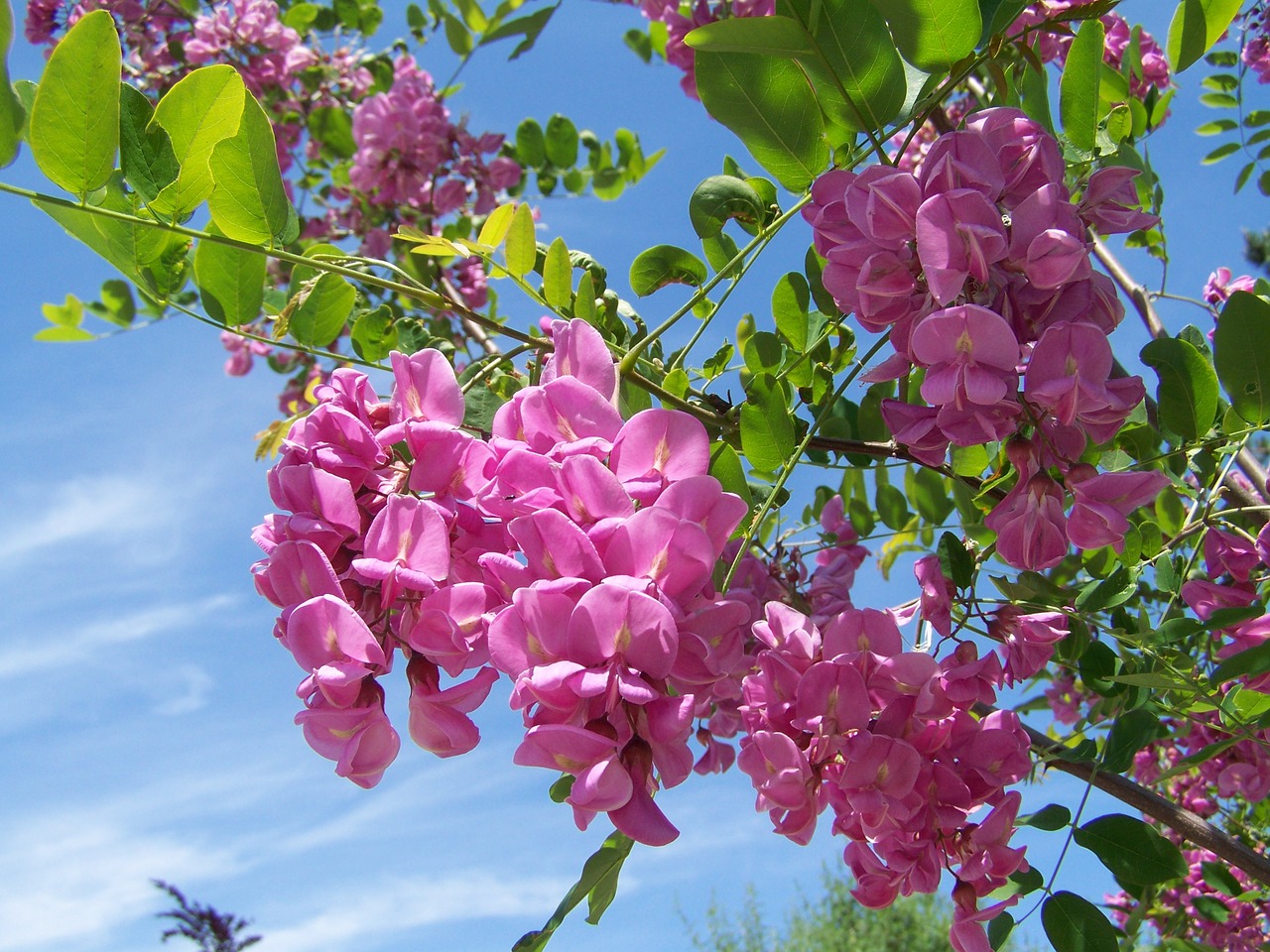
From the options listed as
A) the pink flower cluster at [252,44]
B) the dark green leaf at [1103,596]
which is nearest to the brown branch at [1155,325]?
the dark green leaf at [1103,596]

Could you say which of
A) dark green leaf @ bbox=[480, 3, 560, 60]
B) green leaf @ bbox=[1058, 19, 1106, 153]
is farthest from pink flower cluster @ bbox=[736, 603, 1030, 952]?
dark green leaf @ bbox=[480, 3, 560, 60]

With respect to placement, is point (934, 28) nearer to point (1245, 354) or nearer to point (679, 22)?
point (1245, 354)

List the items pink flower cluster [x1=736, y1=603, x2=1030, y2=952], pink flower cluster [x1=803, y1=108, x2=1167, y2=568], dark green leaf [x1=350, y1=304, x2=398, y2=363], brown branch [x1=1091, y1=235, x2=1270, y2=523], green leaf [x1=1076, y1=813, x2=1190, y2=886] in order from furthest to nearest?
brown branch [x1=1091, y1=235, x2=1270, y2=523]
dark green leaf [x1=350, y1=304, x2=398, y2=363]
green leaf [x1=1076, y1=813, x2=1190, y2=886]
pink flower cluster [x1=736, y1=603, x2=1030, y2=952]
pink flower cluster [x1=803, y1=108, x2=1167, y2=568]

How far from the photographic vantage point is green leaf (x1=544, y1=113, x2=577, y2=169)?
2.37 meters

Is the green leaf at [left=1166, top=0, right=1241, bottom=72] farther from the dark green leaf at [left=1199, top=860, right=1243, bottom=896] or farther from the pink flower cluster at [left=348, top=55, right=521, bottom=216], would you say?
the pink flower cluster at [left=348, top=55, right=521, bottom=216]

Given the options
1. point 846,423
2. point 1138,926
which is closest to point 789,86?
point 846,423

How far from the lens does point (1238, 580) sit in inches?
41.5

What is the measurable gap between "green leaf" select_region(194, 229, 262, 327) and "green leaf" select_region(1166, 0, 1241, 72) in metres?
0.88

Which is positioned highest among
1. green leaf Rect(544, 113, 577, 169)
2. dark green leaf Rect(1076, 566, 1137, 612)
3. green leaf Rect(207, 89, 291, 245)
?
green leaf Rect(544, 113, 577, 169)

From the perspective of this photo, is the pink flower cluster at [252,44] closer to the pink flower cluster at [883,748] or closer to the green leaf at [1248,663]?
the pink flower cluster at [883,748]

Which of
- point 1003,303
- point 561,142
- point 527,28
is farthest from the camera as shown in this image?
point 561,142

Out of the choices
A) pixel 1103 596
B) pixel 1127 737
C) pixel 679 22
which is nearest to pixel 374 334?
pixel 1103 596

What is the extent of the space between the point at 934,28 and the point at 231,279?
0.67m

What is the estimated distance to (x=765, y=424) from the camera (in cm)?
86
